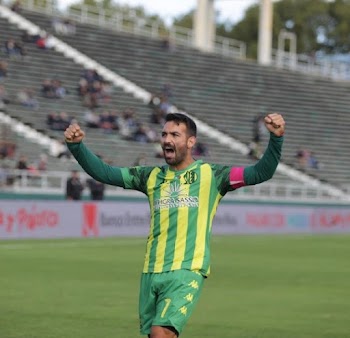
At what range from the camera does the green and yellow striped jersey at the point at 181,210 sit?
820 cm

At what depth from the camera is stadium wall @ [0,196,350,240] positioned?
29953 mm

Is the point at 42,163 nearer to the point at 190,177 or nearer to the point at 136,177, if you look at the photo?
the point at 136,177

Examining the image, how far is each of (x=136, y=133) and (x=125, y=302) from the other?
90.5ft

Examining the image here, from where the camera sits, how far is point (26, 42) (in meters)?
46.9

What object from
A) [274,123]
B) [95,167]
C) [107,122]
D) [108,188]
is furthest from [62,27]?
[274,123]

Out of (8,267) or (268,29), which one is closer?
(8,267)

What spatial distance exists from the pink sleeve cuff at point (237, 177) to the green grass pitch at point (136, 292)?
4.14m

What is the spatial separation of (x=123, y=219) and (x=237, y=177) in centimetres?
2536

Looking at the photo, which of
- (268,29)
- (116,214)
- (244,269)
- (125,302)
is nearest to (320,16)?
(268,29)

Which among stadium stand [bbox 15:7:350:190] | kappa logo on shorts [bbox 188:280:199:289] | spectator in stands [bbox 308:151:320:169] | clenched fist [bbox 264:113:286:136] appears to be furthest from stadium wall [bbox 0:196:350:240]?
clenched fist [bbox 264:113:286:136]

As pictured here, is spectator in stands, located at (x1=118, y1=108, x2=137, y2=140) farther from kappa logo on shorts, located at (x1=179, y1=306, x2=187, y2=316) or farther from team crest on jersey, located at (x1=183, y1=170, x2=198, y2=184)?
kappa logo on shorts, located at (x1=179, y1=306, x2=187, y2=316)

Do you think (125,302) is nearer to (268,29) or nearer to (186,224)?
(186,224)

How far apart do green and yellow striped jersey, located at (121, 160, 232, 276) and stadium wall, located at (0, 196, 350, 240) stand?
20925mm

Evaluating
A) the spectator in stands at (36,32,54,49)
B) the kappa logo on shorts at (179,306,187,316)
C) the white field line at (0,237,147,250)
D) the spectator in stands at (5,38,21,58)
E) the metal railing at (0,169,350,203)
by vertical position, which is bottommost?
the white field line at (0,237,147,250)
